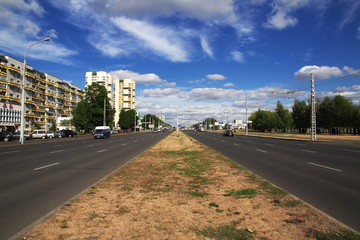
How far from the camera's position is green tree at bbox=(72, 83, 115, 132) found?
69250mm

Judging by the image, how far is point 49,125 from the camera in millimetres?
101375

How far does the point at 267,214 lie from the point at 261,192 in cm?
182

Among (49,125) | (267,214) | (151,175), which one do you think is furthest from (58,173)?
(49,125)

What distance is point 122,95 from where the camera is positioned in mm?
158875

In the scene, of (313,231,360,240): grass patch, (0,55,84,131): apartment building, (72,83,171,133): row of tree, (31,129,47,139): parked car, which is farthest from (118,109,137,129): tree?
(313,231,360,240): grass patch

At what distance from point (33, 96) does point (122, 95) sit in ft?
231

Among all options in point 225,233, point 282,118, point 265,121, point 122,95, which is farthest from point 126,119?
point 225,233

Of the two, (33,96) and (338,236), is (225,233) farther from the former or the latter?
(33,96)

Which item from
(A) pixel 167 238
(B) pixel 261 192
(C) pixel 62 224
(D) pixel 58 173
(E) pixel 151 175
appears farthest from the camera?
(D) pixel 58 173

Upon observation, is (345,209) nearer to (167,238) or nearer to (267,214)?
(267,214)

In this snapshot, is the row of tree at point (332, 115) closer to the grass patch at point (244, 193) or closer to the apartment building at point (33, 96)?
the grass patch at point (244, 193)

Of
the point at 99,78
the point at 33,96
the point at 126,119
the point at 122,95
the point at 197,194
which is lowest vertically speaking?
the point at 197,194

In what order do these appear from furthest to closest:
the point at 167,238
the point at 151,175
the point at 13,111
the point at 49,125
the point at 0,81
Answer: the point at 49,125
the point at 0,81
the point at 13,111
the point at 151,175
the point at 167,238

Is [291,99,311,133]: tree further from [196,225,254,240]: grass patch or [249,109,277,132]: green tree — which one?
[196,225,254,240]: grass patch
